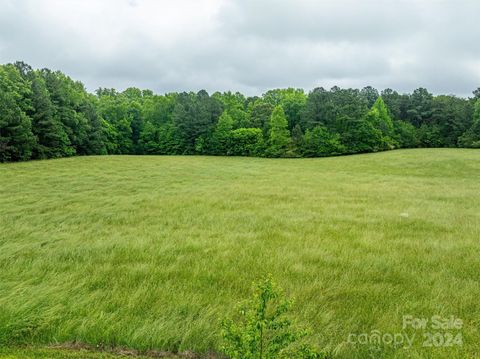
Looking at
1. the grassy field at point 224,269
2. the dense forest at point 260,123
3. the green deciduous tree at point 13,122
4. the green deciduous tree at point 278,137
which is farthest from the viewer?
the green deciduous tree at point 278,137

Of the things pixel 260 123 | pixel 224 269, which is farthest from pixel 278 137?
pixel 224 269

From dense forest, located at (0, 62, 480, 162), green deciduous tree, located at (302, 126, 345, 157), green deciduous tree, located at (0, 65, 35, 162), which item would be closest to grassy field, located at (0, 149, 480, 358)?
green deciduous tree, located at (0, 65, 35, 162)

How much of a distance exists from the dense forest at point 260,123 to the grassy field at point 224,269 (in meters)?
33.5

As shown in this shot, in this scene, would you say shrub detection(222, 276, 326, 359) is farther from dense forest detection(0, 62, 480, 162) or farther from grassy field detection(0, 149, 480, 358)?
dense forest detection(0, 62, 480, 162)

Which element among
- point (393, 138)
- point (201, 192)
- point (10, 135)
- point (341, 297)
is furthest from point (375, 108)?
point (341, 297)

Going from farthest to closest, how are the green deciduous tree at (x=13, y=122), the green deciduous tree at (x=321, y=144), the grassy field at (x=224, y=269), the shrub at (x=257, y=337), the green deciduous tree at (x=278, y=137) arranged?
1. the green deciduous tree at (x=278, y=137)
2. the green deciduous tree at (x=321, y=144)
3. the green deciduous tree at (x=13, y=122)
4. the grassy field at (x=224, y=269)
5. the shrub at (x=257, y=337)

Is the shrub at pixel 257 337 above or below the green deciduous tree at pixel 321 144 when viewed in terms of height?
below

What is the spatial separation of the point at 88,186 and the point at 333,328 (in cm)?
1624

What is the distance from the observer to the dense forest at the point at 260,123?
42.7m

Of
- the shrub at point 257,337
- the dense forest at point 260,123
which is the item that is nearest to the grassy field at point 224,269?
the shrub at point 257,337

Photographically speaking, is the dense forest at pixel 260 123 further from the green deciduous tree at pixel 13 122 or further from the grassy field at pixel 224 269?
the grassy field at pixel 224 269

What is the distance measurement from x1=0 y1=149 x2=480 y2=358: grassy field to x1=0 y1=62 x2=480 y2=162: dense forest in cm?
3347

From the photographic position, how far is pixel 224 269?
5.18 metres

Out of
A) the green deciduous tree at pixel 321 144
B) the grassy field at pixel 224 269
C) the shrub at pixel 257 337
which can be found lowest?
the grassy field at pixel 224 269
